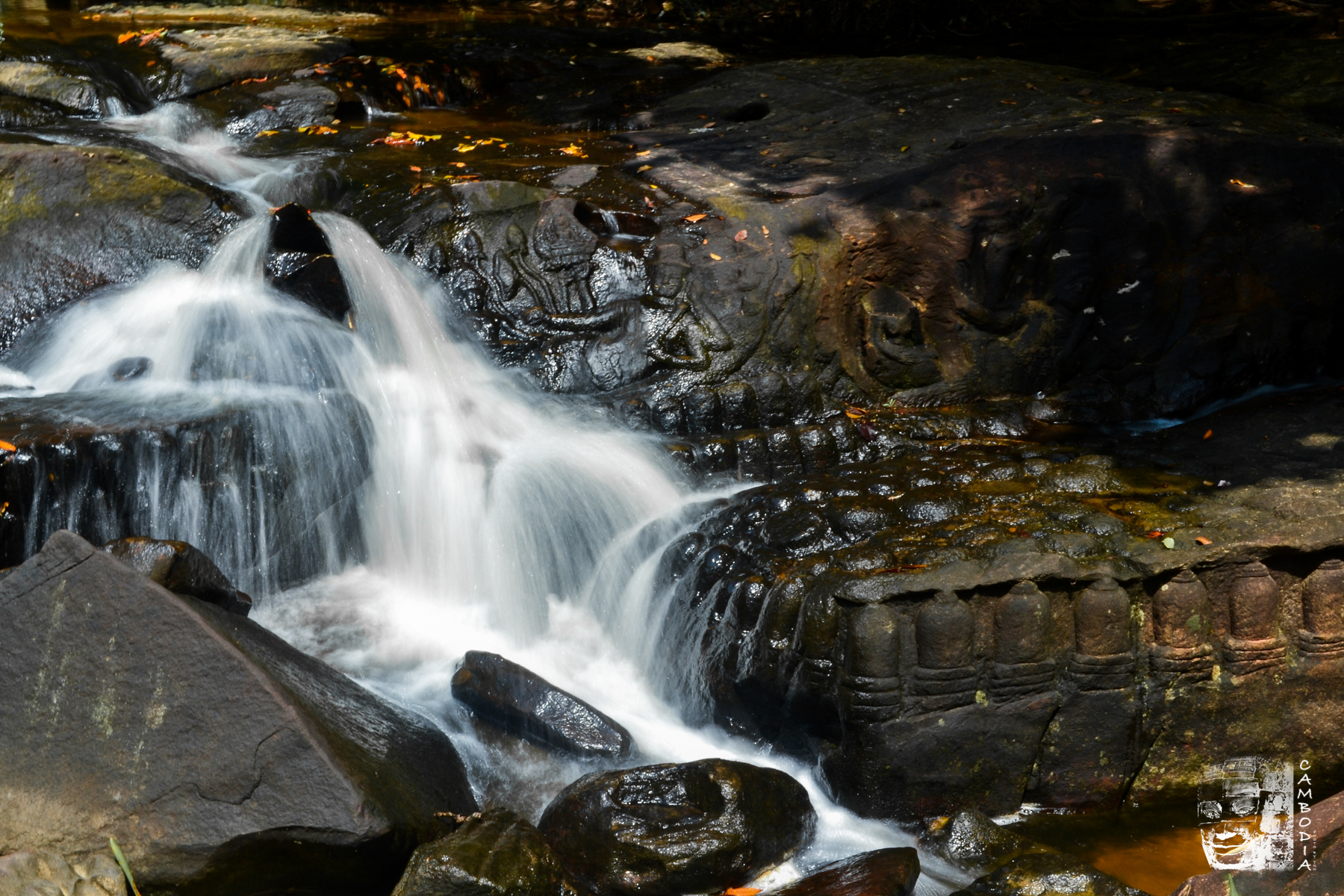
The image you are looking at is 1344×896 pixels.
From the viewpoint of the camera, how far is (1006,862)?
12.1 feet

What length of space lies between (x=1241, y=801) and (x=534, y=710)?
281cm

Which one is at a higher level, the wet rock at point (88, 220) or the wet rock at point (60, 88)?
the wet rock at point (60, 88)

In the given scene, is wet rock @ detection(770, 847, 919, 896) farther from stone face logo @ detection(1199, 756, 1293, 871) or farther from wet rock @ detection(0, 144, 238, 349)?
wet rock @ detection(0, 144, 238, 349)

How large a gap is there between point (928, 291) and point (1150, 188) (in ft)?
4.25

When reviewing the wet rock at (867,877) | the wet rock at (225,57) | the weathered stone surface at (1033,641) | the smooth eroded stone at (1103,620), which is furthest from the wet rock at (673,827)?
the wet rock at (225,57)

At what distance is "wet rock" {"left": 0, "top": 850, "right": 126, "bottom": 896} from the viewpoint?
3.19 m

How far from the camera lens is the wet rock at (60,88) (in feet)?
25.2

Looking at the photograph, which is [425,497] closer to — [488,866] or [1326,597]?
[488,866]

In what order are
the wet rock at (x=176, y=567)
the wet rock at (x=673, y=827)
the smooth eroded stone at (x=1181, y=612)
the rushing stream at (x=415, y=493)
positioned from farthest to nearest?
the rushing stream at (x=415, y=493), the smooth eroded stone at (x=1181, y=612), the wet rock at (x=176, y=567), the wet rock at (x=673, y=827)

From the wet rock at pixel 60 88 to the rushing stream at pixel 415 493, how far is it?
2608 millimetres

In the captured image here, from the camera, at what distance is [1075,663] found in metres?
4.14

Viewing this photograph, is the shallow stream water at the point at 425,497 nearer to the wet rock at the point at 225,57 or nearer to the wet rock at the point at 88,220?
the wet rock at the point at 88,220

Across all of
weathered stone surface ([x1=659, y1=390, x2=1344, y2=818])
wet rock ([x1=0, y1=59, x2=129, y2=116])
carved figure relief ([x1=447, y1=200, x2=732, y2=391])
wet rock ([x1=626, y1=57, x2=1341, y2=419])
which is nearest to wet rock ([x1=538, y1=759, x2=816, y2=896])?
weathered stone surface ([x1=659, y1=390, x2=1344, y2=818])

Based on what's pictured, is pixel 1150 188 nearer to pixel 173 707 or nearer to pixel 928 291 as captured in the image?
pixel 928 291
